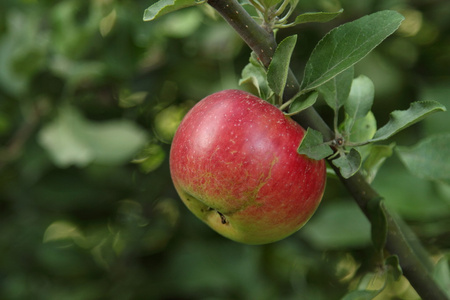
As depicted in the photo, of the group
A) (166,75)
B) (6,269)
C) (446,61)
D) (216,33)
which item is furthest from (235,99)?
(6,269)

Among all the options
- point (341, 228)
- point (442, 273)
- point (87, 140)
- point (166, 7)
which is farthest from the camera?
point (87, 140)

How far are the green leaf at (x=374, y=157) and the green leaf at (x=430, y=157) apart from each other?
3.5 inches

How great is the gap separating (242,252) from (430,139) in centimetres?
74

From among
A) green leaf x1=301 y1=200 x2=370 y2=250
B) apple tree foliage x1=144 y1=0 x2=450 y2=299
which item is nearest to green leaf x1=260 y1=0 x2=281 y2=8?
apple tree foliage x1=144 y1=0 x2=450 y2=299

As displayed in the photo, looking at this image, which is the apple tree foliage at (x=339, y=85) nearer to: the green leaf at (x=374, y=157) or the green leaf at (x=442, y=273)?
the green leaf at (x=374, y=157)

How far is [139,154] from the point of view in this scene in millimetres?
1667

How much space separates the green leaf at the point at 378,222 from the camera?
63 centimetres

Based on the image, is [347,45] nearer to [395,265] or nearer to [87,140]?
[395,265]

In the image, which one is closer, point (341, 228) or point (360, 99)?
point (360, 99)

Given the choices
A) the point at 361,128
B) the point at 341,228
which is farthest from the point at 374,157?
the point at 341,228

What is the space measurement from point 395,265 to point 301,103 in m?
0.21

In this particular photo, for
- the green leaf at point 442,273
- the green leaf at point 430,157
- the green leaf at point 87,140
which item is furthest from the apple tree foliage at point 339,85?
the green leaf at point 87,140

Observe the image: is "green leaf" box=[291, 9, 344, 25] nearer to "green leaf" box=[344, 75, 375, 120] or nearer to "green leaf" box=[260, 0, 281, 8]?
"green leaf" box=[260, 0, 281, 8]

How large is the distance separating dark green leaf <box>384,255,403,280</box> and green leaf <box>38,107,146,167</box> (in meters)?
0.87
